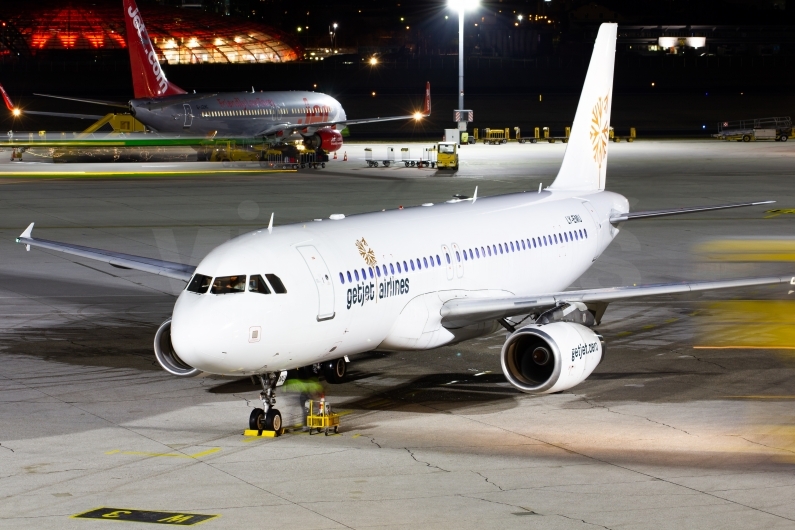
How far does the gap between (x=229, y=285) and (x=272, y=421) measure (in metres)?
2.66

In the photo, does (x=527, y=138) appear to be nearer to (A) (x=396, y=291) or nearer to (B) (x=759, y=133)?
(B) (x=759, y=133)

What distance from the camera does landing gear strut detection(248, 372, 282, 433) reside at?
22.1m

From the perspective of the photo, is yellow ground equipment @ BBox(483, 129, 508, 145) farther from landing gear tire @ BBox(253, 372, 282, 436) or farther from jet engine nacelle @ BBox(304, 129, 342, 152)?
landing gear tire @ BBox(253, 372, 282, 436)

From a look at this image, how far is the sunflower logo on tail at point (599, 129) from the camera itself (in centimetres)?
3581

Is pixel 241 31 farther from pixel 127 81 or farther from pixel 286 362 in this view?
pixel 286 362

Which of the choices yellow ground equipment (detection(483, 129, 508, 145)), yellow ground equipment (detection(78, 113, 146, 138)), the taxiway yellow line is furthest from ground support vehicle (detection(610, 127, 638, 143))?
yellow ground equipment (detection(78, 113, 146, 138))

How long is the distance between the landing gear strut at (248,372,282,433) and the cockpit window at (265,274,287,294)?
67.9 inches

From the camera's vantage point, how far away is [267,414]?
2219cm

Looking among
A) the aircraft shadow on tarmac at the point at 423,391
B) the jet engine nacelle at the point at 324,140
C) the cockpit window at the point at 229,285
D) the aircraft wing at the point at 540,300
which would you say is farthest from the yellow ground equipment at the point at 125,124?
the cockpit window at the point at 229,285

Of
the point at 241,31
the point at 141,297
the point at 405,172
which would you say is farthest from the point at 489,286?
the point at 241,31

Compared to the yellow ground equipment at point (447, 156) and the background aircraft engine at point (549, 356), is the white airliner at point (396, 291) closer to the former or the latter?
the background aircraft engine at point (549, 356)

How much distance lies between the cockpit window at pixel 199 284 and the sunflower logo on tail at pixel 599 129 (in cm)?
1702

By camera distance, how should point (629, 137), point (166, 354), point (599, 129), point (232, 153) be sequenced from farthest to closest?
1. point (629, 137)
2. point (232, 153)
3. point (599, 129)
4. point (166, 354)

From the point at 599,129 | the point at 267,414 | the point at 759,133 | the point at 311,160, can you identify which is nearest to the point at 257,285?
the point at 267,414
